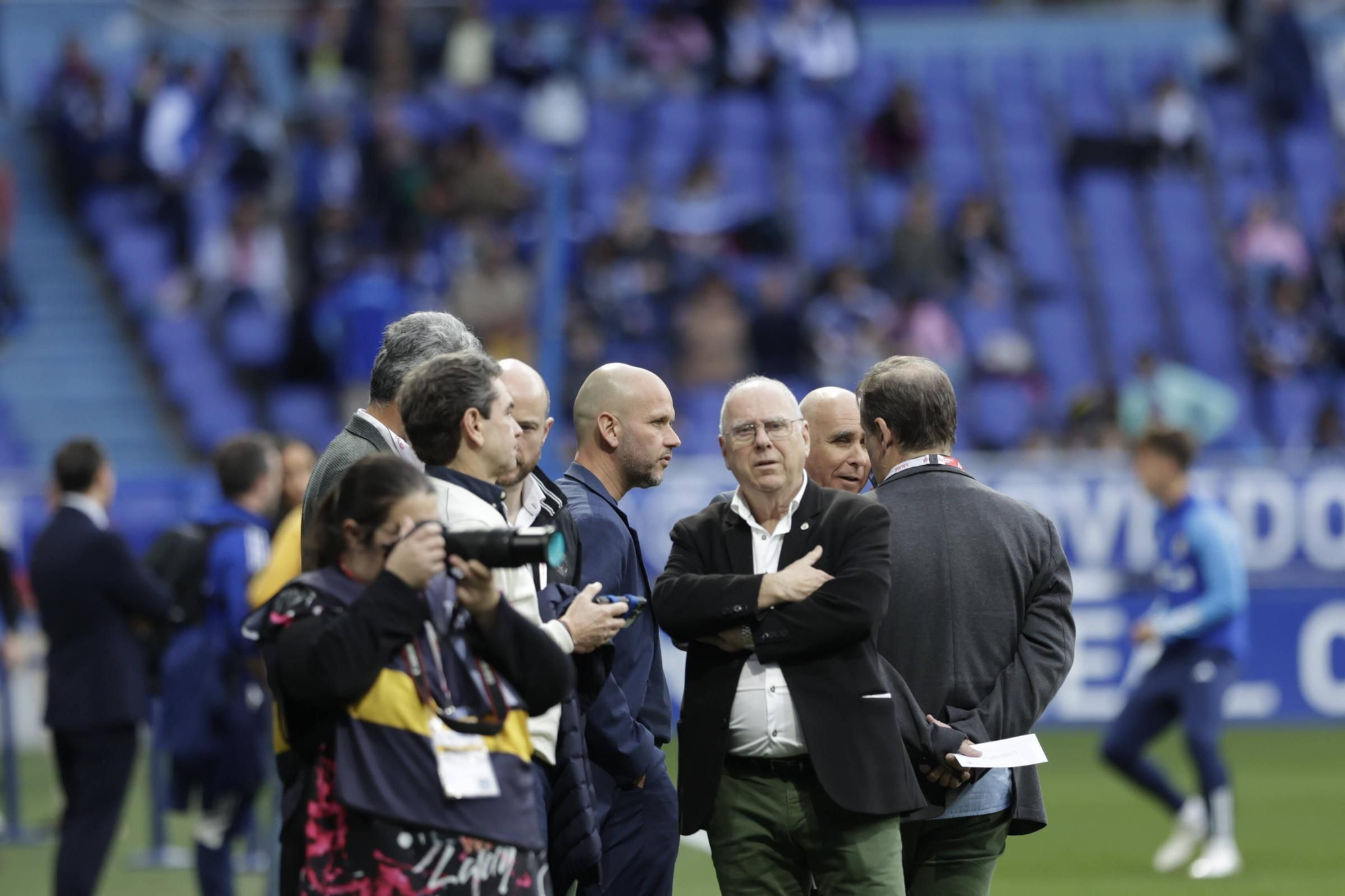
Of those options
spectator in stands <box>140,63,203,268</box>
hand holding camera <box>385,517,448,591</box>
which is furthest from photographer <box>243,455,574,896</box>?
spectator in stands <box>140,63,203,268</box>

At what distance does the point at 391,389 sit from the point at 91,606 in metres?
3.30

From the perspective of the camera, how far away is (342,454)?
5.09 m

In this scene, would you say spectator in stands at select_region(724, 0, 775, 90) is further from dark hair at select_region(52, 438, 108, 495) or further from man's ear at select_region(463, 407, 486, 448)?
man's ear at select_region(463, 407, 486, 448)

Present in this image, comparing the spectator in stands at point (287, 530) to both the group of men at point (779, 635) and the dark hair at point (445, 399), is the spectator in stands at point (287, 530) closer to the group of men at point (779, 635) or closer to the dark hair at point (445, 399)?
the group of men at point (779, 635)

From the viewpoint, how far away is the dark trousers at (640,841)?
516 cm

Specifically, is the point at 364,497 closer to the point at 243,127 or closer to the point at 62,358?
the point at 62,358

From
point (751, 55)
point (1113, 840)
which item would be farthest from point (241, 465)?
point (751, 55)

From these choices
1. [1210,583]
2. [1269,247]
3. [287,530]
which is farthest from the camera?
[1269,247]

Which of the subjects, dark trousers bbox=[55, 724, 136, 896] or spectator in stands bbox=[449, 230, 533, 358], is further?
spectator in stands bbox=[449, 230, 533, 358]

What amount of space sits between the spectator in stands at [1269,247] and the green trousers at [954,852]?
16.1 m

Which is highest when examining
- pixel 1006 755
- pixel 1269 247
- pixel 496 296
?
pixel 1269 247

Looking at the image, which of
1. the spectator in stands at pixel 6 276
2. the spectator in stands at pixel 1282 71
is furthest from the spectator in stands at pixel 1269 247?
the spectator in stands at pixel 6 276

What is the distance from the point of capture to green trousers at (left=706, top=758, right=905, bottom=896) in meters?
4.75

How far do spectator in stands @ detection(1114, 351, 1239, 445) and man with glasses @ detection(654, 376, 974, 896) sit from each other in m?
13.0
